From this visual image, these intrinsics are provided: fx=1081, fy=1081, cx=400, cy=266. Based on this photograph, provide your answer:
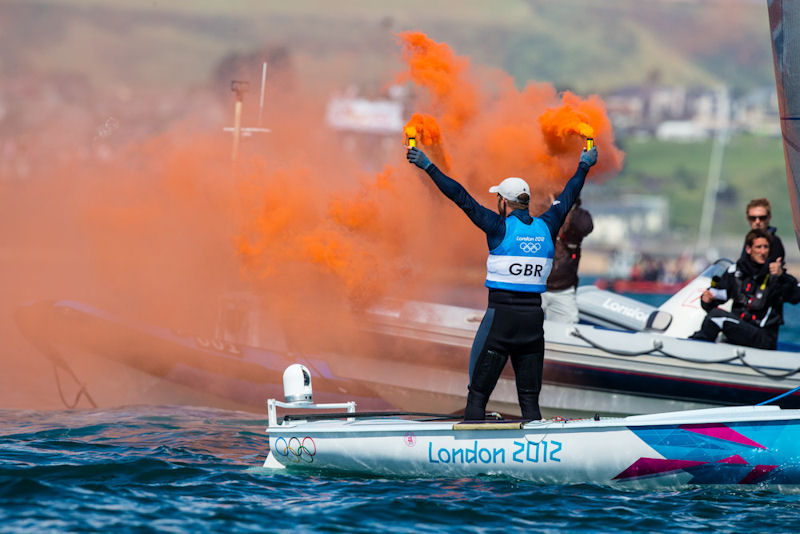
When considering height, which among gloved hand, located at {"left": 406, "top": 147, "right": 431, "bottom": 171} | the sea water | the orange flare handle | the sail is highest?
the sail

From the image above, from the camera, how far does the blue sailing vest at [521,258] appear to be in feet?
24.7

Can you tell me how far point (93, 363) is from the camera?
457 inches

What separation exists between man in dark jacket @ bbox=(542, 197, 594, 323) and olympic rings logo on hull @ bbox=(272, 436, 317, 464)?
4.09 metres

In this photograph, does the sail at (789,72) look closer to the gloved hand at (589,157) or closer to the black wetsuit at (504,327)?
the gloved hand at (589,157)

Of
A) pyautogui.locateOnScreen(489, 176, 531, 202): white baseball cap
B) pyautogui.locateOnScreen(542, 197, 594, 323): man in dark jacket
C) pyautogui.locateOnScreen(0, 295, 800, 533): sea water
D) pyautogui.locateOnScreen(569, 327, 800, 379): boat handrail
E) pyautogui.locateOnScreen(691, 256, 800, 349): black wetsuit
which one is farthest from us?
pyautogui.locateOnScreen(542, 197, 594, 323): man in dark jacket

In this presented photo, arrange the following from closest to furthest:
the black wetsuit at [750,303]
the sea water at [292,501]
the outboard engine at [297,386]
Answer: the sea water at [292,501]
the outboard engine at [297,386]
the black wetsuit at [750,303]

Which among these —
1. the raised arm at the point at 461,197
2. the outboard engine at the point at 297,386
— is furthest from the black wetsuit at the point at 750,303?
the outboard engine at the point at 297,386

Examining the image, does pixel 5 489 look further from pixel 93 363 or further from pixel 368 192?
pixel 368 192

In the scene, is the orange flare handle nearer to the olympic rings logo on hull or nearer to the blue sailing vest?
the blue sailing vest

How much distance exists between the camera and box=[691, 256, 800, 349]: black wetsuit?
10.2 m

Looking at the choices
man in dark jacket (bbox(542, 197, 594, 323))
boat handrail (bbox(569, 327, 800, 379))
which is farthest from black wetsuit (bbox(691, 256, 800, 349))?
man in dark jacket (bbox(542, 197, 594, 323))

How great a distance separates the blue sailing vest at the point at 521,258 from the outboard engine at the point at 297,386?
174 centimetres

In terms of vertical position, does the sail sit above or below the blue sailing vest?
above

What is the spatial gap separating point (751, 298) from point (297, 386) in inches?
186
